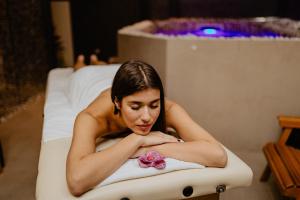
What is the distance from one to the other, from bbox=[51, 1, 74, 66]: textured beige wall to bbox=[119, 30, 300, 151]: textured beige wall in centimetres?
253

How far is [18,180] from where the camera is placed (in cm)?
218

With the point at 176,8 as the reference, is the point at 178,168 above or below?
below

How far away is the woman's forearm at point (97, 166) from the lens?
3.51 feet

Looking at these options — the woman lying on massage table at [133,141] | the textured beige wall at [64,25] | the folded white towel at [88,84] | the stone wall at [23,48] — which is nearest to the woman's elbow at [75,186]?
the woman lying on massage table at [133,141]

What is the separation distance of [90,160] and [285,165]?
1.17m

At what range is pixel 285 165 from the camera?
176 cm

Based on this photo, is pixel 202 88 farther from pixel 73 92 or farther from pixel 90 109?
pixel 90 109

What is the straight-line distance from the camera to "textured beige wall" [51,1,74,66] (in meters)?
4.61

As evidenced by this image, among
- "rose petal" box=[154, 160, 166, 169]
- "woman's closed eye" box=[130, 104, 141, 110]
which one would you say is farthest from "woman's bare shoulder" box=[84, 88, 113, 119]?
"rose petal" box=[154, 160, 166, 169]

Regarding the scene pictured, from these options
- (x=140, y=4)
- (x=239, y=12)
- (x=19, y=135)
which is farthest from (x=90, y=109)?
(x=239, y=12)

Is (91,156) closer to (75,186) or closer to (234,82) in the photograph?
(75,186)

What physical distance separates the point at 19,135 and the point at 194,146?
211cm

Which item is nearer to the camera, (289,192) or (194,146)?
(194,146)

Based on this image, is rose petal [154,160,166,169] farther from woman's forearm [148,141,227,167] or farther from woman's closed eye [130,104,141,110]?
woman's closed eye [130,104,141,110]
